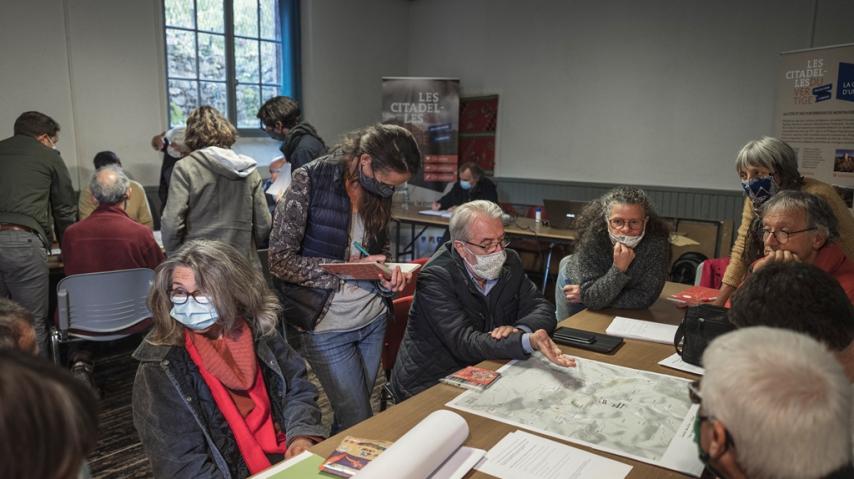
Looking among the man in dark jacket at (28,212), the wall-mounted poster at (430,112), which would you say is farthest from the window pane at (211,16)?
the man in dark jacket at (28,212)

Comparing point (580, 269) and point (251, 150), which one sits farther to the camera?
point (251, 150)

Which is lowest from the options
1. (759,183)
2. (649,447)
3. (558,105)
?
(649,447)

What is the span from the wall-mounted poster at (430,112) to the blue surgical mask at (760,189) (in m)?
5.27

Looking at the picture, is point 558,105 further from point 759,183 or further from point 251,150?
point 759,183

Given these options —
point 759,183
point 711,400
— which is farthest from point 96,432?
point 759,183

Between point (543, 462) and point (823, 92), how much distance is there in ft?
16.7

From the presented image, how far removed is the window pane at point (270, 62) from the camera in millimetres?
7305

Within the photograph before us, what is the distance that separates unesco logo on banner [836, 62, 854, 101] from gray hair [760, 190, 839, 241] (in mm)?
3428

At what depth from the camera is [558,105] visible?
7.44m

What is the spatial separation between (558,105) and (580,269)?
5.09 meters

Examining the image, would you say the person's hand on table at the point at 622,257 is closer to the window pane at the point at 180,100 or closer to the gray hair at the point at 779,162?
the gray hair at the point at 779,162

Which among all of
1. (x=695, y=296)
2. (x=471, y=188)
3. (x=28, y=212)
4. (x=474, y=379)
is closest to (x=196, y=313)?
(x=474, y=379)

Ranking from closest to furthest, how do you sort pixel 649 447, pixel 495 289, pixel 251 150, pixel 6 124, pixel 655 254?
pixel 649 447, pixel 495 289, pixel 655 254, pixel 6 124, pixel 251 150

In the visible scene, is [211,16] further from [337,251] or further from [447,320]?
[447,320]
